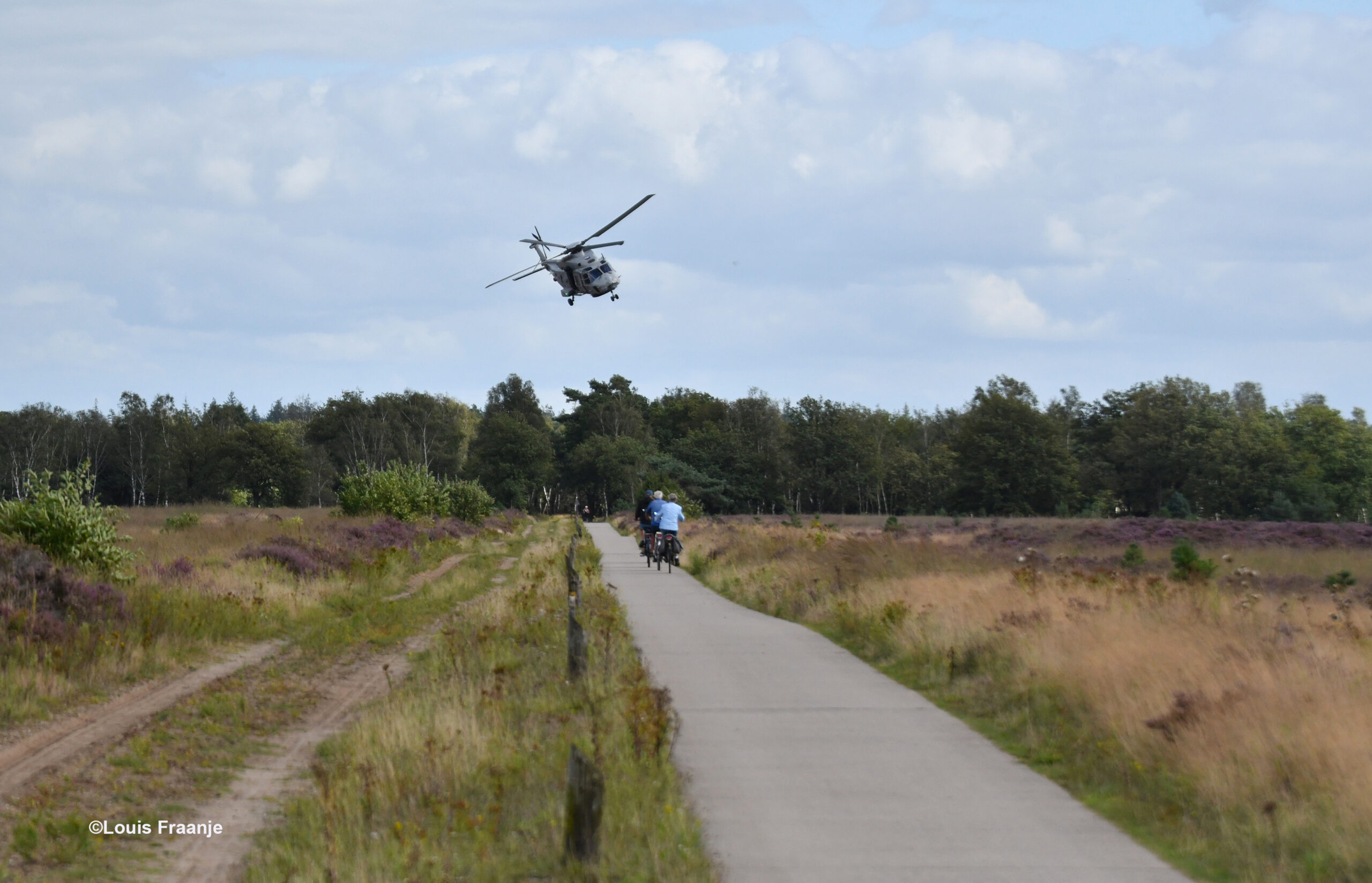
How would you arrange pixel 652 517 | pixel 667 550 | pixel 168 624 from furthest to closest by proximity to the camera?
pixel 652 517, pixel 667 550, pixel 168 624

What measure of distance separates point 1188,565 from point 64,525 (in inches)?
714

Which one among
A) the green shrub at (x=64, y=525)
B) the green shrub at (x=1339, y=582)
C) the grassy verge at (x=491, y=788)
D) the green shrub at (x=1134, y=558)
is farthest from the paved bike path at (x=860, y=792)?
the green shrub at (x=1134, y=558)

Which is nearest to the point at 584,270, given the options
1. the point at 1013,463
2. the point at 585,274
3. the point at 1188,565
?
the point at 585,274

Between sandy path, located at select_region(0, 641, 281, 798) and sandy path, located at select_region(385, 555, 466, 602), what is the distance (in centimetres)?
926

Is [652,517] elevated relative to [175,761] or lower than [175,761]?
elevated

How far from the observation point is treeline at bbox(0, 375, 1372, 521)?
95.3 meters

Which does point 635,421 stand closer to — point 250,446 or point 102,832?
point 250,446

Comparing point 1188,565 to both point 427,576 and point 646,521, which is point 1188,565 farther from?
point 427,576

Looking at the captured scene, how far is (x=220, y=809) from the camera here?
341 inches

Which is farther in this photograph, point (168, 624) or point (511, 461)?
point (511, 461)

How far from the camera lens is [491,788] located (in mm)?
7832

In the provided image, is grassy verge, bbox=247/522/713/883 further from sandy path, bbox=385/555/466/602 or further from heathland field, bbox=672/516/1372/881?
sandy path, bbox=385/555/466/602

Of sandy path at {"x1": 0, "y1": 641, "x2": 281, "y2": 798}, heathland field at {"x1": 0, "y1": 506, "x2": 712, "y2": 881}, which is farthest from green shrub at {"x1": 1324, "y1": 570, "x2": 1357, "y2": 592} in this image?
sandy path at {"x1": 0, "y1": 641, "x2": 281, "y2": 798}

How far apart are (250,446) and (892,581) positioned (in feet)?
320
